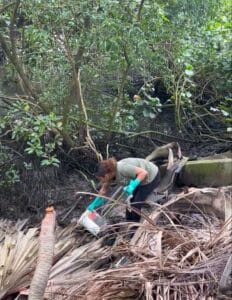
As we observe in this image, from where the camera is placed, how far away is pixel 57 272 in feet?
15.8

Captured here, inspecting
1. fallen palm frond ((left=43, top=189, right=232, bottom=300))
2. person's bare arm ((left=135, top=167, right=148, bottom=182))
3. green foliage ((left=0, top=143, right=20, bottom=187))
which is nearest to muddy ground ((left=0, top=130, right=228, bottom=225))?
green foliage ((left=0, top=143, right=20, bottom=187))

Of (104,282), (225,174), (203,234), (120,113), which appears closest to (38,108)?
(120,113)

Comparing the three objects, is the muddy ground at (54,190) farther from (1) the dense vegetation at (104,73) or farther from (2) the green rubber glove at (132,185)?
(2) the green rubber glove at (132,185)

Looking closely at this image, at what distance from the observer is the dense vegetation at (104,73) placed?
665 centimetres

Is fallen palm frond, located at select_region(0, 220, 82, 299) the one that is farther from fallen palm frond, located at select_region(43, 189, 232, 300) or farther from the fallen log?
the fallen log

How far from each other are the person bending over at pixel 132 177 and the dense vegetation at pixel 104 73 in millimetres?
1186

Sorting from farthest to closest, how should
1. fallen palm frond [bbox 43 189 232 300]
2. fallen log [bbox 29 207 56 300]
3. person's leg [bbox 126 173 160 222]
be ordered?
person's leg [bbox 126 173 160 222]
fallen palm frond [bbox 43 189 232 300]
fallen log [bbox 29 207 56 300]

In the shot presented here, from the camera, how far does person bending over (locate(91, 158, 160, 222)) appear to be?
5934 millimetres

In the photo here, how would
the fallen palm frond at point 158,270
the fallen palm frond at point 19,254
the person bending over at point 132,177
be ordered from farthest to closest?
the person bending over at point 132,177
the fallen palm frond at point 19,254
the fallen palm frond at point 158,270

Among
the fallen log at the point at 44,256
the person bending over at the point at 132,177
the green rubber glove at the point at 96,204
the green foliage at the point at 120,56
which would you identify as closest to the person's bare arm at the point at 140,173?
the person bending over at the point at 132,177

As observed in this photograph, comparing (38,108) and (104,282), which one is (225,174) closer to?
(38,108)

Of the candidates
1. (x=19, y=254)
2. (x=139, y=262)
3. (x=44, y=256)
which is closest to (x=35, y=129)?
(x=19, y=254)

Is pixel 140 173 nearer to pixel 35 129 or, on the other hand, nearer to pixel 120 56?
pixel 35 129

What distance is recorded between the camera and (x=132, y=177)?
6047mm
